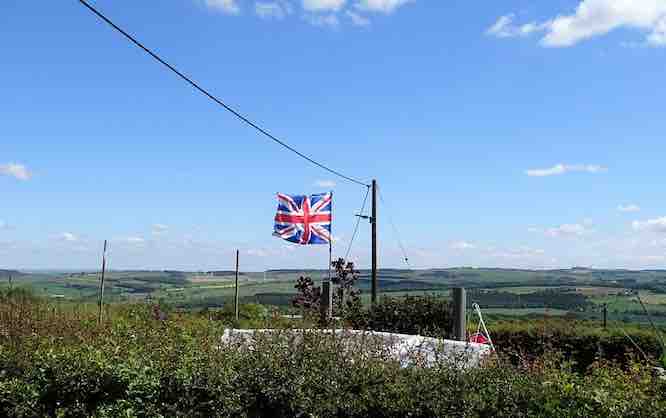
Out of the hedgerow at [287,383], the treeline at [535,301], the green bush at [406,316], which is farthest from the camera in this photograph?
the treeline at [535,301]

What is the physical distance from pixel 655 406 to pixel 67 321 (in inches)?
321

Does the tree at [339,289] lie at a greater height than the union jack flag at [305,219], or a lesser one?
lesser

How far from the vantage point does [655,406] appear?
209 inches

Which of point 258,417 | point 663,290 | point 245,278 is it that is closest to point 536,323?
point 663,290

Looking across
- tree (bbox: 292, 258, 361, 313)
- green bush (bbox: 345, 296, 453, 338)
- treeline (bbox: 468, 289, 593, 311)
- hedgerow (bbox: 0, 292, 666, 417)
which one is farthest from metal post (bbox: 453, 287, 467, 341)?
hedgerow (bbox: 0, 292, 666, 417)

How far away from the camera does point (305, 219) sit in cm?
1847

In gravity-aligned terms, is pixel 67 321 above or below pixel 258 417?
above

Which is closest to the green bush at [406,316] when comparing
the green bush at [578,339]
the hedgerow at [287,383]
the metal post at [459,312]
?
the metal post at [459,312]

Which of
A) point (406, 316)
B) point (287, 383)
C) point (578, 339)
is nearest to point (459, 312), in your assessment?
point (406, 316)

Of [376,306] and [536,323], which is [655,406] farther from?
[536,323]

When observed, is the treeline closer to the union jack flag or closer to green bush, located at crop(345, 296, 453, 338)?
green bush, located at crop(345, 296, 453, 338)

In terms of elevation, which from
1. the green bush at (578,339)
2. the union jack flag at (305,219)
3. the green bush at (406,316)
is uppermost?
the union jack flag at (305,219)

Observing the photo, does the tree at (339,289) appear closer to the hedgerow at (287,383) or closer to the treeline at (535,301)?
the treeline at (535,301)

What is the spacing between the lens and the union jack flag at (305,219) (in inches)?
723
